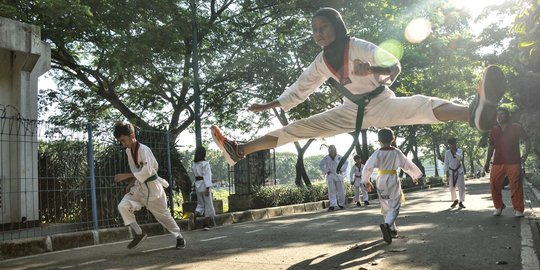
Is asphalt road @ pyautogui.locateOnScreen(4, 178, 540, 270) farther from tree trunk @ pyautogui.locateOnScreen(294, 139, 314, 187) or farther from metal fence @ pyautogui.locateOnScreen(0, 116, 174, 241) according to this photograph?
Answer: tree trunk @ pyautogui.locateOnScreen(294, 139, 314, 187)

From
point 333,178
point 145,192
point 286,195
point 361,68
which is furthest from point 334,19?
point 286,195

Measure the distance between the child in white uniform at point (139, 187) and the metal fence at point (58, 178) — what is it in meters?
2.86

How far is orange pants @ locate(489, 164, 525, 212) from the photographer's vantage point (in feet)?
27.5

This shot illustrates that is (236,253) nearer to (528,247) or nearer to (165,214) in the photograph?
(165,214)

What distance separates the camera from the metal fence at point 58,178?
9.53 meters

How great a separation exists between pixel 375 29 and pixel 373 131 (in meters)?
16.5

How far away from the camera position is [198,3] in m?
17.8

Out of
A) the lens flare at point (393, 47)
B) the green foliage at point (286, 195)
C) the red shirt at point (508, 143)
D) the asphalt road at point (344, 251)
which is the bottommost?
the asphalt road at point (344, 251)

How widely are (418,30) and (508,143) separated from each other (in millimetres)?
13710

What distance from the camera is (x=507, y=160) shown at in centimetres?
869

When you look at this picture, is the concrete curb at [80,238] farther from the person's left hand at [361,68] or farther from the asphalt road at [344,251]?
the person's left hand at [361,68]

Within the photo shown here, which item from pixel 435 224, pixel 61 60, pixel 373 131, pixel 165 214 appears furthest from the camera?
pixel 373 131

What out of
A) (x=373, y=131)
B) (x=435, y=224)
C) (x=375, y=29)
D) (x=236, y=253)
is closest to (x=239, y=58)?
(x=375, y=29)

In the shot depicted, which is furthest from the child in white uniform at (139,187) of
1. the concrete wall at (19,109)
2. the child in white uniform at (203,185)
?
the child in white uniform at (203,185)
